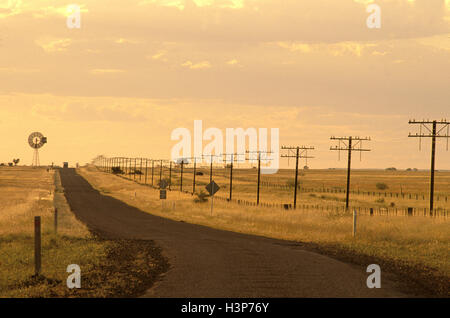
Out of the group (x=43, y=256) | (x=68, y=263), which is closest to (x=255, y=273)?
(x=68, y=263)

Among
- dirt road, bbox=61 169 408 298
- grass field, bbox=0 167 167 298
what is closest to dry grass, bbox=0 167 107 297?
grass field, bbox=0 167 167 298

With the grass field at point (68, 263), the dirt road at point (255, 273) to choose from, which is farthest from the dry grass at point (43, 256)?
the dirt road at point (255, 273)

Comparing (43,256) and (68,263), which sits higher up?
(68,263)

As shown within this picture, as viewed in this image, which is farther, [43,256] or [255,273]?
[43,256]

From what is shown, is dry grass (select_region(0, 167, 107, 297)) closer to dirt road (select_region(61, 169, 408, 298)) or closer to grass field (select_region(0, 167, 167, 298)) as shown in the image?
grass field (select_region(0, 167, 167, 298))

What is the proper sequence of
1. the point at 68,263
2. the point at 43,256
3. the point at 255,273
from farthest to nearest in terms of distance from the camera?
the point at 43,256 < the point at 68,263 < the point at 255,273

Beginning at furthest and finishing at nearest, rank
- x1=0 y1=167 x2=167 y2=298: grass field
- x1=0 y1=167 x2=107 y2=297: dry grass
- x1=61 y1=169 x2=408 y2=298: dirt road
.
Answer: x1=0 y1=167 x2=107 y2=297: dry grass → x1=0 y1=167 x2=167 y2=298: grass field → x1=61 y1=169 x2=408 y2=298: dirt road

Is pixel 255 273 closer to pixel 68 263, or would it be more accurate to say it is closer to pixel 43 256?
pixel 68 263

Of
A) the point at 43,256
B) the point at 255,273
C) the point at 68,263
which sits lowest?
the point at 43,256

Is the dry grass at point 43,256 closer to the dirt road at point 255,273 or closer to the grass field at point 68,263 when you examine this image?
the grass field at point 68,263

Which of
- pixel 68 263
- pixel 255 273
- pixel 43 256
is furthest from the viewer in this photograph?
pixel 43 256

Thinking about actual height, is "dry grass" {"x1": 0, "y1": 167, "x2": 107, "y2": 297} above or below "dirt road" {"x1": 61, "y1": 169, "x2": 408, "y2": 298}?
below
